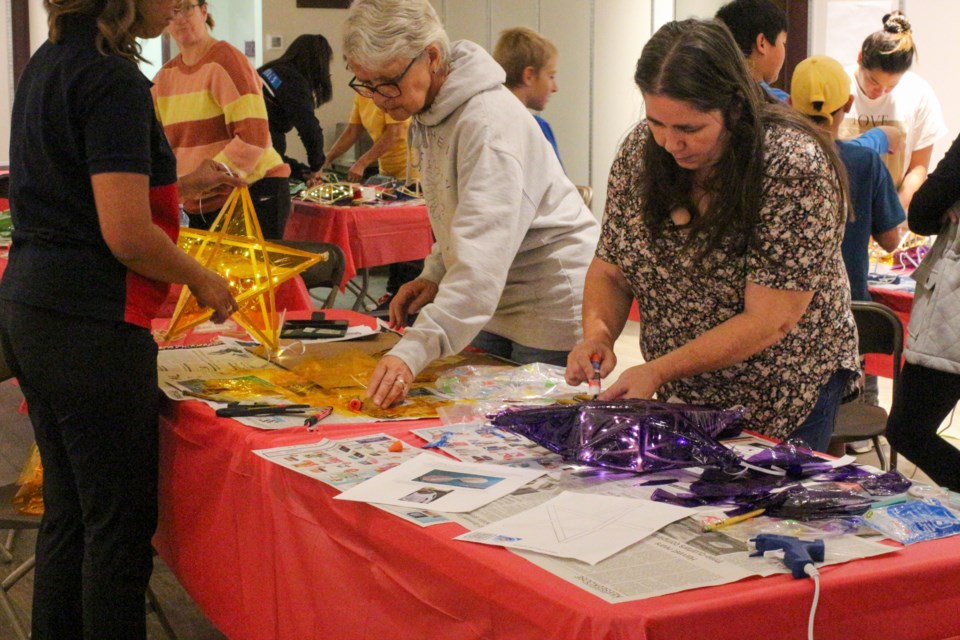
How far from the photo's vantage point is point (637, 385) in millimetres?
1701

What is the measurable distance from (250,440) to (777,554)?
0.89 meters

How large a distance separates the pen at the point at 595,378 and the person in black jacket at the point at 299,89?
406cm

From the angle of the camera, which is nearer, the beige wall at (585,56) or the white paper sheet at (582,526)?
the white paper sheet at (582,526)

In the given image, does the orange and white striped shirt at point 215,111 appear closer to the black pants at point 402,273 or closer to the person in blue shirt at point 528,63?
the person in blue shirt at point 528,63

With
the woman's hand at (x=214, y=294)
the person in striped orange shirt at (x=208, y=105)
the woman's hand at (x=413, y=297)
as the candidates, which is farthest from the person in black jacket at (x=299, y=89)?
the woman's hand at (x=214, y=294)

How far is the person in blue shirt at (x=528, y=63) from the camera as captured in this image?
4570mm

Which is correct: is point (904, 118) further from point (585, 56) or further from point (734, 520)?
point (734, 520)

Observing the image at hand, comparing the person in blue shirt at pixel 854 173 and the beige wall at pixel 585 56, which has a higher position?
the beige wall at pixel 585 56

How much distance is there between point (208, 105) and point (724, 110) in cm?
262

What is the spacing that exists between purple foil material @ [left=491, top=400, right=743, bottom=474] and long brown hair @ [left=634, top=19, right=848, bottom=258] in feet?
0.92

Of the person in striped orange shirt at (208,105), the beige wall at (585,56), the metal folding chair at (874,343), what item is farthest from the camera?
the beige wall at (585,56)

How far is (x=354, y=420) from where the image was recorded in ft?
6.07

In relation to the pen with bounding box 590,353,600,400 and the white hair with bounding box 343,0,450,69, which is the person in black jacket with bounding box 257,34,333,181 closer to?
the white hair with bounding box 343,0,450,69

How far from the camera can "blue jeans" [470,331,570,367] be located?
229cm
